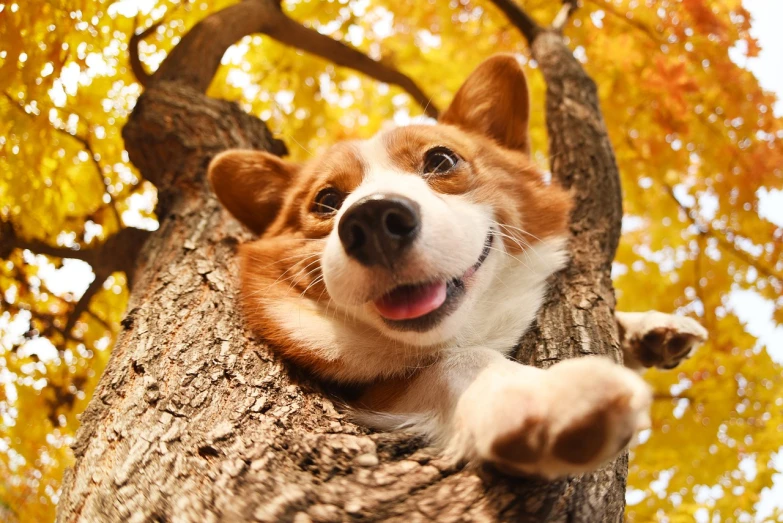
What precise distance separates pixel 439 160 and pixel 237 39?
194 cm

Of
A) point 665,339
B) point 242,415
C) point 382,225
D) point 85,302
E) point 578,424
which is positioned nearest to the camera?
point 578,424

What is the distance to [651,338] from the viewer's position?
2.54 metres

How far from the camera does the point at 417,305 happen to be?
192cm

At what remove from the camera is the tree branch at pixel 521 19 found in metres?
3.64

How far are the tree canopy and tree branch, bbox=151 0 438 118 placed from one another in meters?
0.14

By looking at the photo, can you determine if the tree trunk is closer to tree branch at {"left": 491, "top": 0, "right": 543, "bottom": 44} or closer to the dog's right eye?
the dog's right eye

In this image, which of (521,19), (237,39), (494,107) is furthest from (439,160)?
(237,39)

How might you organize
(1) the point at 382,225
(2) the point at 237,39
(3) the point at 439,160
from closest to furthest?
(1) the point at 382,225
(3) the point at 439,160
(2) the point at 237,39

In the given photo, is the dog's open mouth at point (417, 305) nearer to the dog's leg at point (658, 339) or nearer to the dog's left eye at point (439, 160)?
the dog's left eye at point (439, 160)

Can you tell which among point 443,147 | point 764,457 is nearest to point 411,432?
point 443,147

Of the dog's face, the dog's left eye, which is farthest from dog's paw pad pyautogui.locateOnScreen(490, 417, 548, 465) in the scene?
the dog's left eye

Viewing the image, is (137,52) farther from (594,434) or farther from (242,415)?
(594,434)

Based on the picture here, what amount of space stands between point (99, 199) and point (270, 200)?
1.23 meters

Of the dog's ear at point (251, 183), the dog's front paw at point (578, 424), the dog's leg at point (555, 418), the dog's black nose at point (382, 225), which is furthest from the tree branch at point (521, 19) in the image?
the dog's front paw at point (578, 424)
